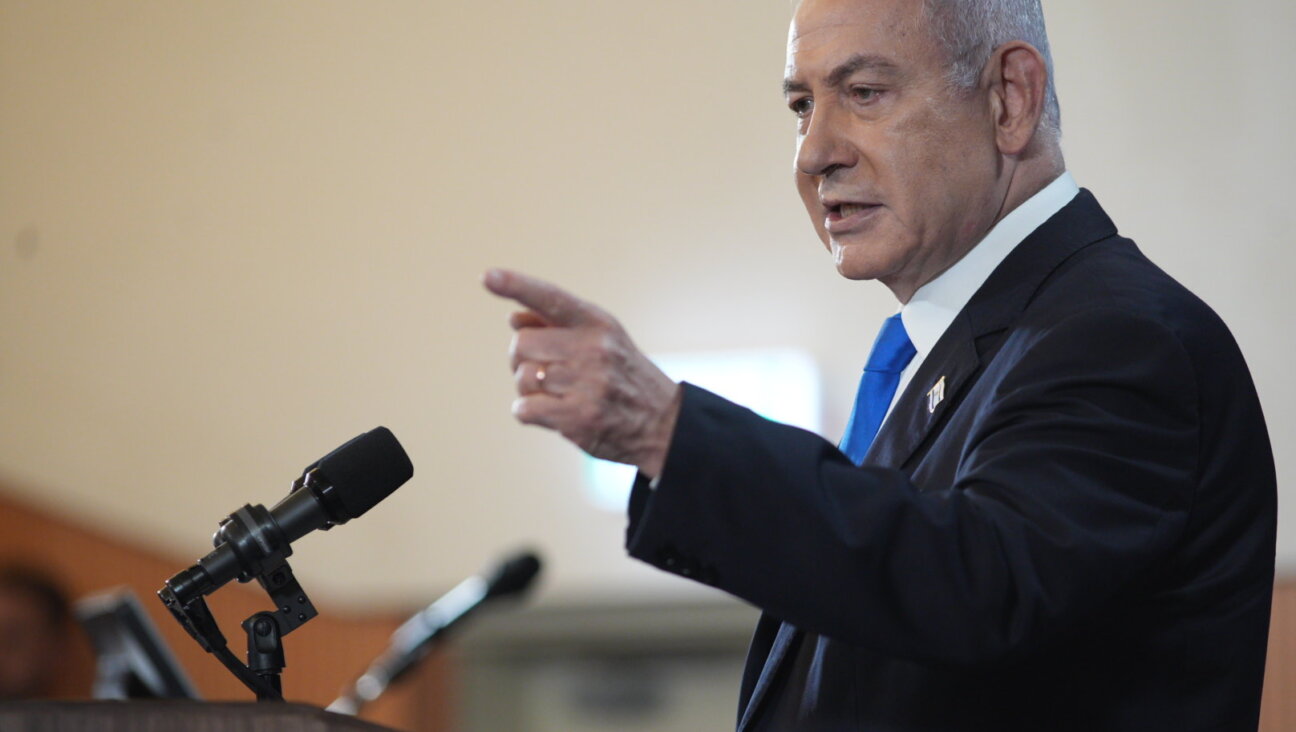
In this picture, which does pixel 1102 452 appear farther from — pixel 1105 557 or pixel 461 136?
pixel 461 136

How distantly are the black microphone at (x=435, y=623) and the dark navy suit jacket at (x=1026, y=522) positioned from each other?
5.16 feet

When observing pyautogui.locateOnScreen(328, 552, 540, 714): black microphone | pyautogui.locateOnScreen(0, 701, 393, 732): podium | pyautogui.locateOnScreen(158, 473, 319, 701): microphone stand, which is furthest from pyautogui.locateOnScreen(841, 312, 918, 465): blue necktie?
pyautogui.locateOnScreen(328, 552, 540, 714): black microphone

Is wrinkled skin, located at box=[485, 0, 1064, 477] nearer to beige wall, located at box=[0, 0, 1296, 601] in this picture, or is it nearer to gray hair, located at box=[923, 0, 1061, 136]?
gray hair, located at box=[923, 0, 1061, 136]

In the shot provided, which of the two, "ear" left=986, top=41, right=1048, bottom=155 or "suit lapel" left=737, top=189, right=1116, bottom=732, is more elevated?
"ear" left=986, top=41, right=1048, bottom=155

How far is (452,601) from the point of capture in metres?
3.14

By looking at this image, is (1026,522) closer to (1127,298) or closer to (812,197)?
(1127,298)

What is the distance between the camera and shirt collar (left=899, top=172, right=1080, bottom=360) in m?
1.66

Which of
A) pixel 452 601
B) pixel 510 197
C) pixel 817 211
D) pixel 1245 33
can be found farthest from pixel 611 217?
pixel 817 211

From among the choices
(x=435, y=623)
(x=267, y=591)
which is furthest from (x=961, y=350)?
(x=435, y=623)

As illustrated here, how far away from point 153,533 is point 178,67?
198cm

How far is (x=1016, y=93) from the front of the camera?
5.66 ft

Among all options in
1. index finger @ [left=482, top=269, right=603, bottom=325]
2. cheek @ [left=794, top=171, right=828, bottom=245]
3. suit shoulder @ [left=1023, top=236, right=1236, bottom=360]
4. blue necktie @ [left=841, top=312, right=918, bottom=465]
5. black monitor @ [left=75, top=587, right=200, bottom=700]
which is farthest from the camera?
black monitor @ [left=75, top=587, right=200, bottom=700]

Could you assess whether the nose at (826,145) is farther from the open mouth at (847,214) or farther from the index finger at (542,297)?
the index finger at (542,297)

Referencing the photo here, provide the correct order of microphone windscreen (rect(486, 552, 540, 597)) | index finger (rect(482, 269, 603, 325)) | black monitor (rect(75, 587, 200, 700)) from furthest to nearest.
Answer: microphone windscreen (rect(486, 552, 540, 597)) → black monitor (rect(75, 587, 200, 700)) → index finger (rect(482, 269, 603, 325))
